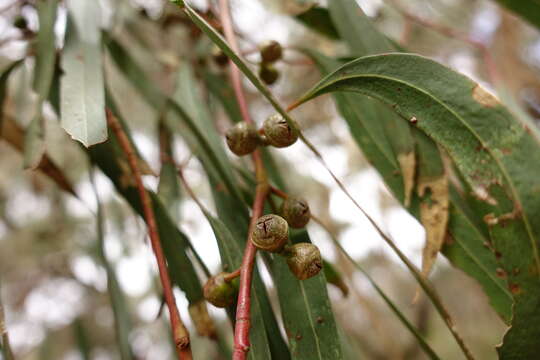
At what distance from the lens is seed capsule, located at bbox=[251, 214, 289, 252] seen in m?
0.60

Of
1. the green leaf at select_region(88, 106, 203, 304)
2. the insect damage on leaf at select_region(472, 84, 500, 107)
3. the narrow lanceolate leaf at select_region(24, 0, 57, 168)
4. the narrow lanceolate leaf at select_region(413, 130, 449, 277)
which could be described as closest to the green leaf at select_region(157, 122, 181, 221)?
the green leaf at select_region(88, 106, 203, 304)

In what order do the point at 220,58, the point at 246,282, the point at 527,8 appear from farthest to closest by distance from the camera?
the point at 220,58, the point at 527,8, the point at 246,282

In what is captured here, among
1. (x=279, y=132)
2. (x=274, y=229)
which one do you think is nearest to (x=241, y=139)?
(x=279, y=132)

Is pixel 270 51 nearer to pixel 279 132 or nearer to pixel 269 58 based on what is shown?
pixel 269 58

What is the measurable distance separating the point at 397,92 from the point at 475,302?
3571mm

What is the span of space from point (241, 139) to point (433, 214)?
0.30 m

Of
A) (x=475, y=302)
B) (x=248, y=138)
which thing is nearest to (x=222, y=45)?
(x=248, y=138)

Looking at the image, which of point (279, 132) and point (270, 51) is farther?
point (270, 51)

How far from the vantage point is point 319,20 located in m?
1.20

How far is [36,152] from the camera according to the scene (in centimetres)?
74

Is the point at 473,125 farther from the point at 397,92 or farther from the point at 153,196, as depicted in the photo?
the point at 153,196

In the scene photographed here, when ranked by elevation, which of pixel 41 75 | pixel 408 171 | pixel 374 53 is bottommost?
pixel 408 171

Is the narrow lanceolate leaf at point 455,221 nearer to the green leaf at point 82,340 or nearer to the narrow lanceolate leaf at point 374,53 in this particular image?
the narrow lanceolate leaf at point 374,53

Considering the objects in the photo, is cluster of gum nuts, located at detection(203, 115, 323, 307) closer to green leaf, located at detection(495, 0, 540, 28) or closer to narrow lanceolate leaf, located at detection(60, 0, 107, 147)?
narrow lanceolate leaf, located at detection(60, 0, 107, 147)
